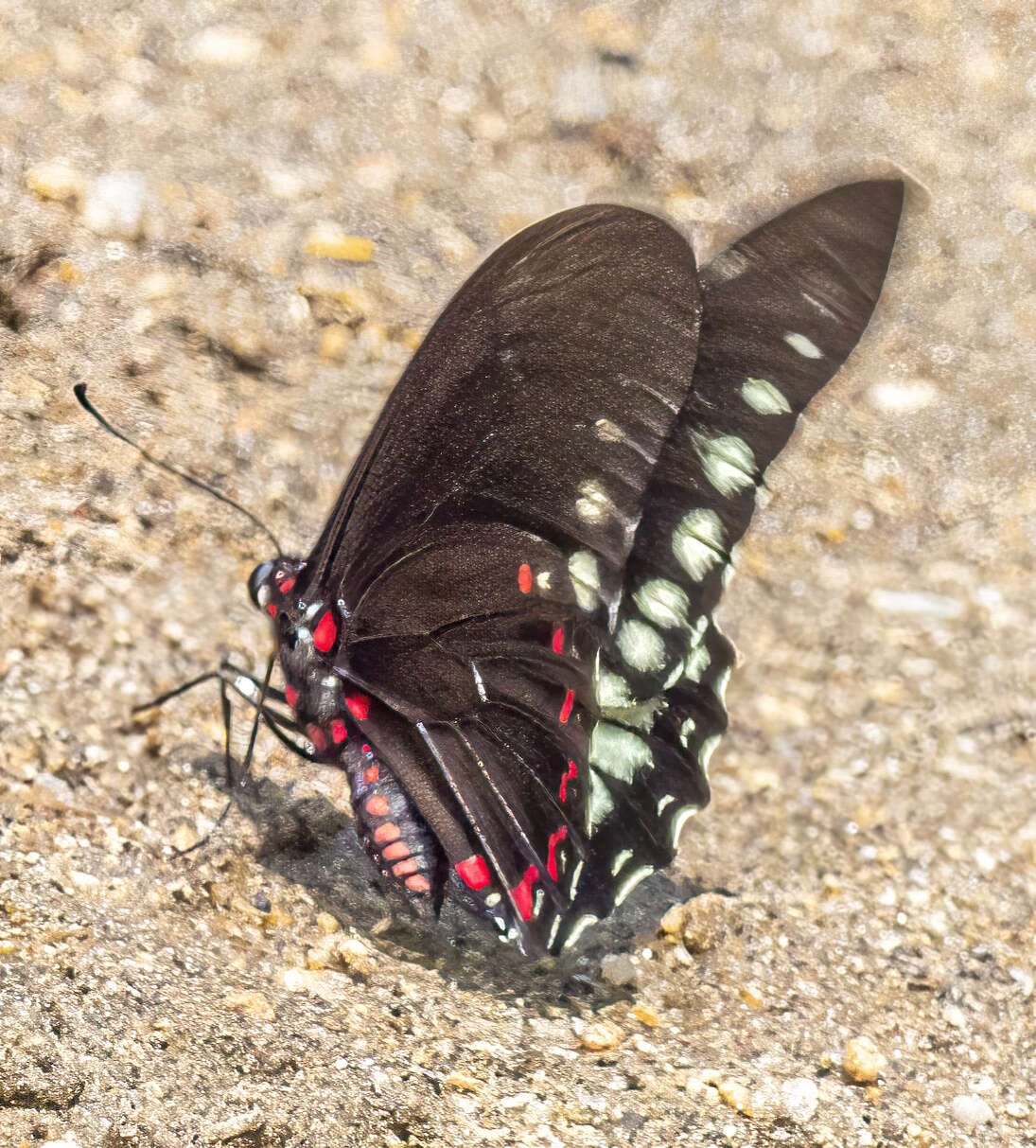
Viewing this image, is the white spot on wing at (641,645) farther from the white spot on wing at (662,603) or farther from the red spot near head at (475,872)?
the red spot near head at (475,872)

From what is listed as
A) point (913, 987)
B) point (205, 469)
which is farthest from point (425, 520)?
point (913, 987)

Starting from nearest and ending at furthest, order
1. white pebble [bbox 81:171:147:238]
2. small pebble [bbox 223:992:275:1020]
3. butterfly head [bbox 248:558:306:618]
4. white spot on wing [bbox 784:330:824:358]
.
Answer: small pebble [bbox 223:992:275:1020] < butterfly head [bbox 248:558:306:618] < white spot on wing [bbox 784:330:824:358] < white pebble [bbox 81:171:147:238]

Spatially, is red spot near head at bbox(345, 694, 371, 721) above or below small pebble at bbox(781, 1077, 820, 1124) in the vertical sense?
above

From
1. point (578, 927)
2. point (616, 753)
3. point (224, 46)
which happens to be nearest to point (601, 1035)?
point (578, 927)

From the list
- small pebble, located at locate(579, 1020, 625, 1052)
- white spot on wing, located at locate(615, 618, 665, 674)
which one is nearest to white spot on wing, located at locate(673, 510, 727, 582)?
white spot on wing, located at locate(615, 618, 665, 674)

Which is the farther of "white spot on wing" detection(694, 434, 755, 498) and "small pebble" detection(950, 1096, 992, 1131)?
"white spot on wing" detection(694, 434, 755, 498)

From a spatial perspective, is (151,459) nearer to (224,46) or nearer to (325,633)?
(325,633)

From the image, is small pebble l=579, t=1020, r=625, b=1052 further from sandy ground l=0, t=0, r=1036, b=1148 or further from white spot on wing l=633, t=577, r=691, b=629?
white spot on wing l=633, t=577, r=691, b=629
